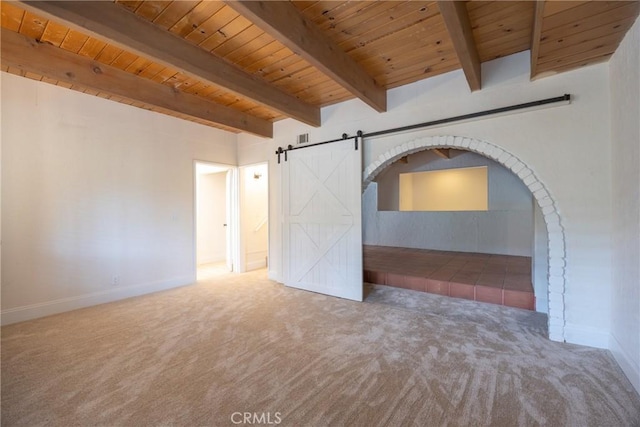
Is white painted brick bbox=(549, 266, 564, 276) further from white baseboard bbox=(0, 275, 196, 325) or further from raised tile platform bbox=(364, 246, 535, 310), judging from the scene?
white baseboard bbox=(0, 275, 196, 325)

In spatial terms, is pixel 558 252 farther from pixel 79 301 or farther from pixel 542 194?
pixel 79 301

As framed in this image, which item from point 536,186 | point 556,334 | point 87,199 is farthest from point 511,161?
point 87,199

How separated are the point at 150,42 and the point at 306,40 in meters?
Answer: 1.24

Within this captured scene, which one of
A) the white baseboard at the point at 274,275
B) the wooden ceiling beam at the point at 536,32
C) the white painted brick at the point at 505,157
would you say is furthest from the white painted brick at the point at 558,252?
the white baseboard at the point at 274,275

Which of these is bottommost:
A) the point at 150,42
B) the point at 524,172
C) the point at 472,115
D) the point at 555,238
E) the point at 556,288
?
the point at 556,288

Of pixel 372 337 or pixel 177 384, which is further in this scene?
pixel 372 337

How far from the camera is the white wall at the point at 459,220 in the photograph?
542 centimetres

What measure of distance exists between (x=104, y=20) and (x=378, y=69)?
2.41m

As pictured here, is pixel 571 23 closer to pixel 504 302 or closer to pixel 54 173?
pixel 504 302

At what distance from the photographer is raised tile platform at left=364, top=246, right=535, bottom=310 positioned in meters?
3.30

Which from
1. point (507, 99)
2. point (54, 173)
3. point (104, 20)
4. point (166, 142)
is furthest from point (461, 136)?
point (54, 173)

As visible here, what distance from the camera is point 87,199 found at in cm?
349

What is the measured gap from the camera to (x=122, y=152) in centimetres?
379
